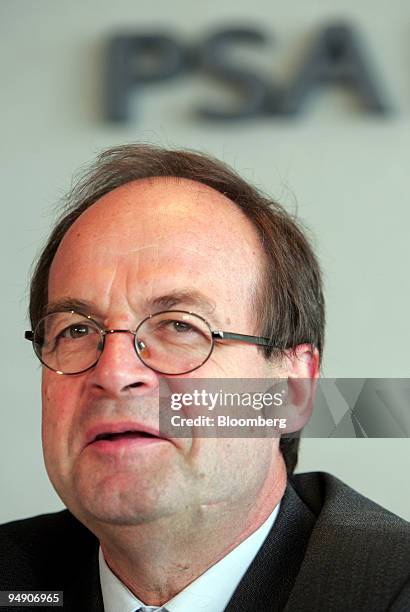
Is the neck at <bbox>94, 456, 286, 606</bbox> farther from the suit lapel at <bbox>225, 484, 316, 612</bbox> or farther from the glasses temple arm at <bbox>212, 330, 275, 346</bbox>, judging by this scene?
the glasses temple arm at <bbox>212, 330, 275, 346</bbox>

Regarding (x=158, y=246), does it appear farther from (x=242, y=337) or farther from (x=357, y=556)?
(x=357, y=556)

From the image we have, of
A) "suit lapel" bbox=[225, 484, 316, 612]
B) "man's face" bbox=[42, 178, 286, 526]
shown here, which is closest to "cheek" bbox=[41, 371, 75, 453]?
"man's face" bbox=[42, 178, 286, 526]

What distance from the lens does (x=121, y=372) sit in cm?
130

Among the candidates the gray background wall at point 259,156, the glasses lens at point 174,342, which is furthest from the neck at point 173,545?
the gray background wall at point 259,156

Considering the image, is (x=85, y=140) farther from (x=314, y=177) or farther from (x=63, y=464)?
(x=63, y=464)

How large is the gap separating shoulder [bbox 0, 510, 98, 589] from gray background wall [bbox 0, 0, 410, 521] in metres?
0.70


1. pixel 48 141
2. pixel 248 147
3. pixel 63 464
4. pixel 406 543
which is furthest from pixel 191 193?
pixel 48 141

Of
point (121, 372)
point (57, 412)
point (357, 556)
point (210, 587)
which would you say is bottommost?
point (210, 587)

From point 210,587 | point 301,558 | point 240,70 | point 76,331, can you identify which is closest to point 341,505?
point 301,558

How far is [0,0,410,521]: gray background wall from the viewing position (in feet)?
7.63

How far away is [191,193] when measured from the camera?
5.06 ft

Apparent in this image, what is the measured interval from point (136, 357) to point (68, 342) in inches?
6.6

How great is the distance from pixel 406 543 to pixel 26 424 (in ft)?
4.39

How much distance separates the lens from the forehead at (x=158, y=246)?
1.41 m
